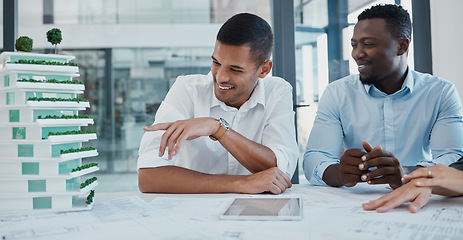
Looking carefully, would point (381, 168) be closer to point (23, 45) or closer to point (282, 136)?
point (282, 136)

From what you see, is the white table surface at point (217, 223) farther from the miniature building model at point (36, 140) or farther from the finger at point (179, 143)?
the finger at point (179, 143)

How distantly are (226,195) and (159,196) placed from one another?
10.0 inches

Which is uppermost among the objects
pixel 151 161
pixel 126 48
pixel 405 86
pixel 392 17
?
pixel 126 48

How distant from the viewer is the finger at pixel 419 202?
1.14 m

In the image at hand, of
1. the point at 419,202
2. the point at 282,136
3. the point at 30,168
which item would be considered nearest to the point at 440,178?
the point at 419,202

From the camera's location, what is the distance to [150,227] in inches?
38.9

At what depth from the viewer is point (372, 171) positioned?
60.5 inches

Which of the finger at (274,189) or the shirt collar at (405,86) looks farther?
the shirt collar at (405,86)

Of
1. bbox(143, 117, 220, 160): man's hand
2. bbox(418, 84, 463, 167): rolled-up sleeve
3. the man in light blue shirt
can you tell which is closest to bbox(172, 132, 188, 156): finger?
bbox(143, 117, 220, 160): man's hand

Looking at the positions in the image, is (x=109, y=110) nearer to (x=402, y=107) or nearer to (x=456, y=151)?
(x=402, y=107)

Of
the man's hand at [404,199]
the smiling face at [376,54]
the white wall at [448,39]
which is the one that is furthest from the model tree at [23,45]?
the white wall at [448,39]

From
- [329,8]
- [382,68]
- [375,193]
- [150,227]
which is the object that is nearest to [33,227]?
[150,227]

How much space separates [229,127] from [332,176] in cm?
50

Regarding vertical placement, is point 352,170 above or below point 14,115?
below
